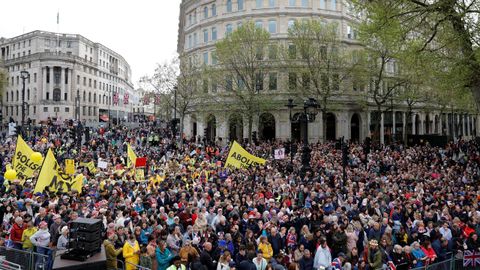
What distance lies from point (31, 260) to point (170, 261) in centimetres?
339

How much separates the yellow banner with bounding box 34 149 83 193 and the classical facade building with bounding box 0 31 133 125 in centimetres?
7057

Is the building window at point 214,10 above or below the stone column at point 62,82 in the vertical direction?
above

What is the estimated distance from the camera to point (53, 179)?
51.5 ft

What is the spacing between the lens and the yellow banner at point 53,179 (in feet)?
49.1

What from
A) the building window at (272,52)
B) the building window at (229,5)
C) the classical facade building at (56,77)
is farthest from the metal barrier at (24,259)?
the classical facade building at (56,77)

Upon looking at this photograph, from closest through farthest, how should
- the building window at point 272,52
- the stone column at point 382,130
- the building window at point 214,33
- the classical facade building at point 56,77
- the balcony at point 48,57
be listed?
1. the building window at point 272,52
2. the building window at point 214,33
3. the stone column at point 382,130
4. the balcony at point 48,57
5. the classical facade building at point 56,77

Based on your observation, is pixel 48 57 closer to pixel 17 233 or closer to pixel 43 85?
pixel 43 85

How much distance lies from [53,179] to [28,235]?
5479 millimetres

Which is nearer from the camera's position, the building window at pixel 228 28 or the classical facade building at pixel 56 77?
the building window at pixel 228 28

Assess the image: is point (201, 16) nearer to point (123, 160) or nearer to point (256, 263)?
point (123, 160)

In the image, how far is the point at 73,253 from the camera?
26.5 ft

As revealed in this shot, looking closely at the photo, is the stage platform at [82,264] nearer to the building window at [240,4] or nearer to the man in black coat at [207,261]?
the man in black coat at [207,261]

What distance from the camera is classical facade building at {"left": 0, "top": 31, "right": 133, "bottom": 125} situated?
9119 centimetres

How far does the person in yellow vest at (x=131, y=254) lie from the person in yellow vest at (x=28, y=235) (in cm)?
287
